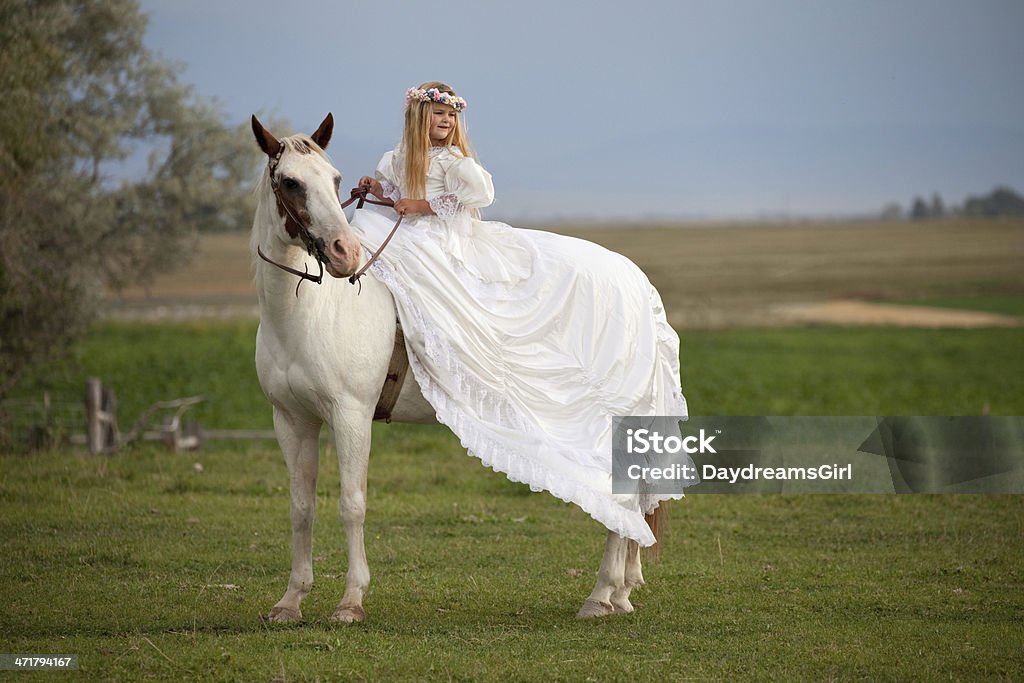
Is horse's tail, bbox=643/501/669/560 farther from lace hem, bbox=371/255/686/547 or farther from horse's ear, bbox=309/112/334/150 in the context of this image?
horse's ear, bbox=309/112/334/150

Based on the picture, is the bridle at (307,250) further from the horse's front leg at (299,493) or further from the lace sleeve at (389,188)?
the horse's front leg at (299,493)

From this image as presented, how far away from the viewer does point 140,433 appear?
1428cm

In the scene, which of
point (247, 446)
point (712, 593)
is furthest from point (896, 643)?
point (247, 446)

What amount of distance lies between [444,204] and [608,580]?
2.53m

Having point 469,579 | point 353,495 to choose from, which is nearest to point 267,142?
point 353,495

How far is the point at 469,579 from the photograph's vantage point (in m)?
7.69

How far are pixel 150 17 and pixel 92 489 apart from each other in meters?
14.5

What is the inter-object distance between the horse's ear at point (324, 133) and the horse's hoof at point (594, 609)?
3186 mm

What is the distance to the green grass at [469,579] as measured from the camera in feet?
18.9

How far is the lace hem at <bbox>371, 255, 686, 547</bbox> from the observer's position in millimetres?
6297

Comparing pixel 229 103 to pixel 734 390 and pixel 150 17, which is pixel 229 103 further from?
pixel 734 390

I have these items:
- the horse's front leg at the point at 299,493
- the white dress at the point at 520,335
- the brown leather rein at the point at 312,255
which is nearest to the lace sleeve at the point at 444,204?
the white dress at the point at 520,335

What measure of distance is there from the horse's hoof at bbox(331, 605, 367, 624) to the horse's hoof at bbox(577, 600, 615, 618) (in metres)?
1.37

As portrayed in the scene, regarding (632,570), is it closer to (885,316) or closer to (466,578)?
(466,578)
